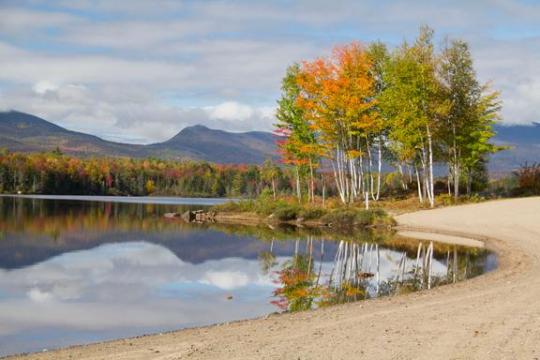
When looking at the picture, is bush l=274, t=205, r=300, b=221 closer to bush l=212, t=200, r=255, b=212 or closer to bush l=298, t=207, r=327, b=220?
bush l=298, t=207, r=327, b=220

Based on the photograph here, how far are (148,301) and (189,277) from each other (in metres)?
4.77

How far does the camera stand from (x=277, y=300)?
16.0 meters

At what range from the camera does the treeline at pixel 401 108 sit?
46.2 metres

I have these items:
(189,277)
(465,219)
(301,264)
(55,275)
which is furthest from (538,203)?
(55,275)

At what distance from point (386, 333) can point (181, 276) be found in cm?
1118

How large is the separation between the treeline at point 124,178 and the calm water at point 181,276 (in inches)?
3839

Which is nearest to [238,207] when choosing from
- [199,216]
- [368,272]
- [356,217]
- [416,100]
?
[199,216]

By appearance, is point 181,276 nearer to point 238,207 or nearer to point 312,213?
point 312,213

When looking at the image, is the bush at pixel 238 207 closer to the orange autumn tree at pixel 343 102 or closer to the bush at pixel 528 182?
the orange autumn tree at pixel 343 102

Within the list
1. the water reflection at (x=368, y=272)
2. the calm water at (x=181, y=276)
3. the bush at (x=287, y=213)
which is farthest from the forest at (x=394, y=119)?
the water reflection at (x=368, y=272)

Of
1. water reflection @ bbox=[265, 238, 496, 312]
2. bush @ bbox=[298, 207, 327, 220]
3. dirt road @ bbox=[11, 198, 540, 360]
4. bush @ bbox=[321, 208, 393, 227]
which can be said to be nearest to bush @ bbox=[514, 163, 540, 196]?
bush @ bbox=[321, 208, 393, 227]

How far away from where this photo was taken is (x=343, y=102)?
46281 millimetres

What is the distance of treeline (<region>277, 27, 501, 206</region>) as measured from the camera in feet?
151

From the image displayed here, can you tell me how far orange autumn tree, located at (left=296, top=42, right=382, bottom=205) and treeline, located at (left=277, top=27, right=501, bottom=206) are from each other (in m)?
0.07
